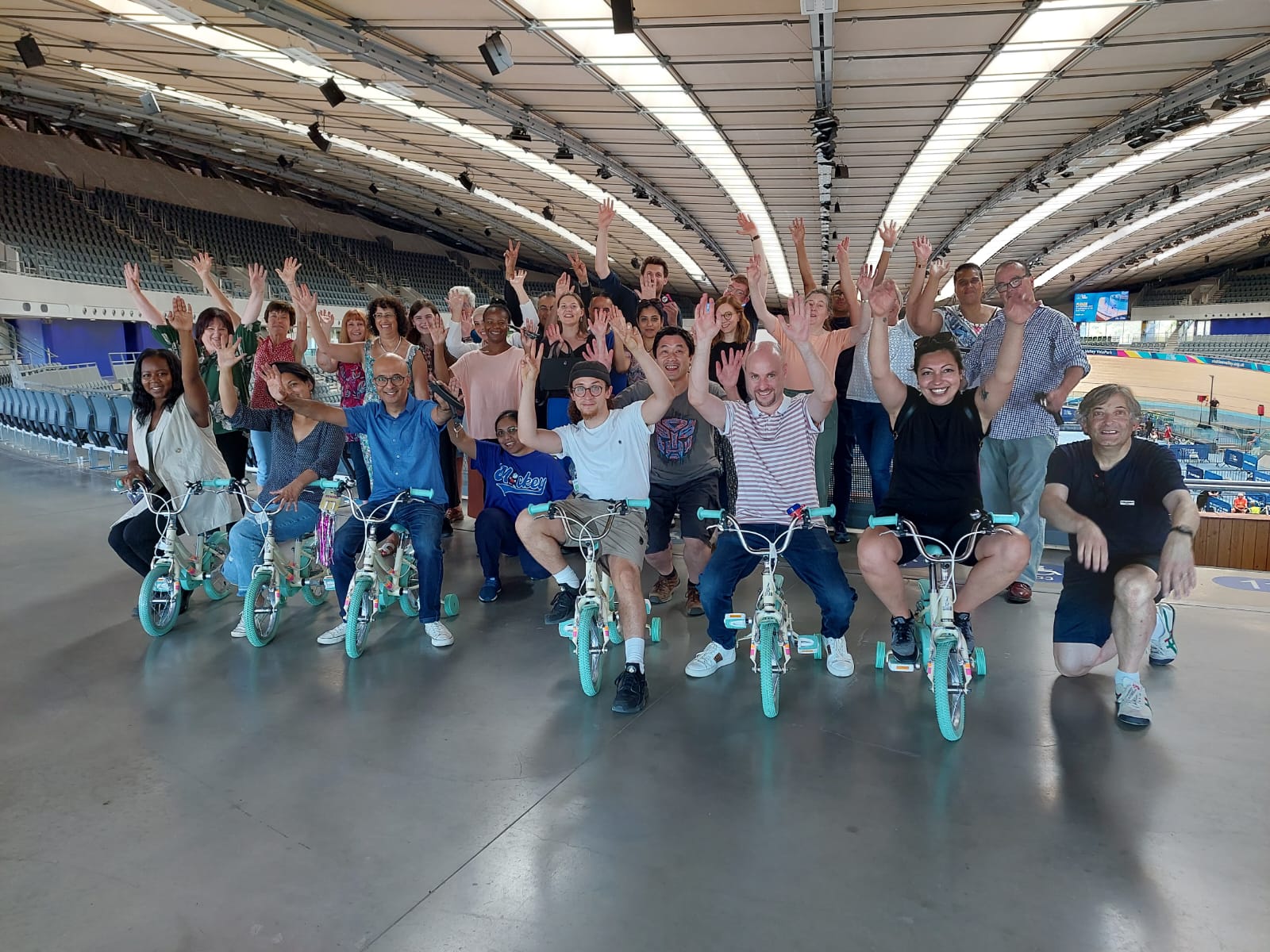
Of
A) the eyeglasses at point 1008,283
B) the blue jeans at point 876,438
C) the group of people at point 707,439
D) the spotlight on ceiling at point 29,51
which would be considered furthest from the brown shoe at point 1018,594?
the spotlight on ceiling at point 29,51

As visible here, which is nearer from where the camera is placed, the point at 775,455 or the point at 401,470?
the point at 775,455

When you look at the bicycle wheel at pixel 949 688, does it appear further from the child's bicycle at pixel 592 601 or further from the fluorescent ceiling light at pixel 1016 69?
the fluorescent ceiling light at pixel 1016 69

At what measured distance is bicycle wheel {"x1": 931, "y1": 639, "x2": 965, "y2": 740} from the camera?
9.07 ft

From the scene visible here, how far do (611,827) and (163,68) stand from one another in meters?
13.2

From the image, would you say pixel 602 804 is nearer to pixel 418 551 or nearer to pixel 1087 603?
pixel 418 551

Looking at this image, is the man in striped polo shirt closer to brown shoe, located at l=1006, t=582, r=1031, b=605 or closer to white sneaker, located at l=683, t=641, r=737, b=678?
white sneaker, located at l=683, t=641, r=737, b=678

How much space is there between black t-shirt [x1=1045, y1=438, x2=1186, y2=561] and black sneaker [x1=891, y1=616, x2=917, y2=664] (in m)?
0.74

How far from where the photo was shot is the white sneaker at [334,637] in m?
3.89

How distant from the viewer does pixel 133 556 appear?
168 inches

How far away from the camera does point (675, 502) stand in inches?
170

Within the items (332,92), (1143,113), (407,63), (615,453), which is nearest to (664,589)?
(615,453)

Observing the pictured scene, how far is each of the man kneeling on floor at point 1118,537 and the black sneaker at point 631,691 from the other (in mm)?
1791

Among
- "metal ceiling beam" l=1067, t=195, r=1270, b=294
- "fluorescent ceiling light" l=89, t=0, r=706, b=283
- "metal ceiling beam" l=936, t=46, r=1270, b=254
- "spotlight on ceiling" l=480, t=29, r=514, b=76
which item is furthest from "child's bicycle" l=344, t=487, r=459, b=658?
"metal ceiling beam" l=1067, t=195, r=1270, b=294

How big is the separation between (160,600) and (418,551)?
4.67ft
